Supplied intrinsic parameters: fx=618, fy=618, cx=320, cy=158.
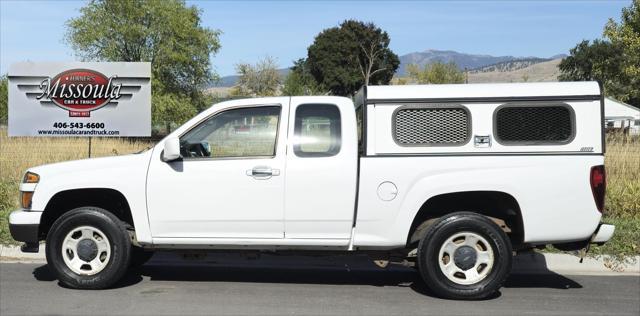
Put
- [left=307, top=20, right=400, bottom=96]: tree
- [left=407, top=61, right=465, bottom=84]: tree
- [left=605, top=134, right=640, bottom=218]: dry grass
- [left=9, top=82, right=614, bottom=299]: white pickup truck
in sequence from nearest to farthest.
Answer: [left=9, top=82, right=614, bottom=299]: white pickup truck
[left=605, top=134, right=640, bottom=218]: dry grass
[left=307, top=20, right=400, bottom=96]: tree
[left=407, top=61, right=465, bottom=84]: tree

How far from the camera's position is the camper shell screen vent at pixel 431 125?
5703mm

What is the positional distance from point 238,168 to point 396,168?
4.80ft

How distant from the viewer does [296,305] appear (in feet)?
18.6

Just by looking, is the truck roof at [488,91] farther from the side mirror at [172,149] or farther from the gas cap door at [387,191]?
the side mirror at [172,149]

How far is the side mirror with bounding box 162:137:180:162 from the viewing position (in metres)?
5.66

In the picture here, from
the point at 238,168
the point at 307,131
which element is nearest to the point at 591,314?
the point at 307,131

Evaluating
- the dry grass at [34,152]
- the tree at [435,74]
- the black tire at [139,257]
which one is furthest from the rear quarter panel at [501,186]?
the tree at [435,74]

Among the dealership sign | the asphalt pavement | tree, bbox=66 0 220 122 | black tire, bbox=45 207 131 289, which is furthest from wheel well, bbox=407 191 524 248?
tree, bbox=66 0 220 122

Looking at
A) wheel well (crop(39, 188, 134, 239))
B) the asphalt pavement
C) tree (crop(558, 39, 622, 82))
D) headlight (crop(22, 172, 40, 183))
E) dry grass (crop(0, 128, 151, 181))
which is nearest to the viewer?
the asphalt pavement

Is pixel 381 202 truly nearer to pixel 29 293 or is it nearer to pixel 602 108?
pixel 602 108

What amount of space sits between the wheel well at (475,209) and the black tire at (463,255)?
161 millimetres

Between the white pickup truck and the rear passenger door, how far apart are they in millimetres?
11

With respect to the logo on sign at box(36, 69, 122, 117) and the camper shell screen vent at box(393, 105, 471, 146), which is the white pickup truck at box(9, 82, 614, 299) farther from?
the logo on sign at box(36, 69, 122, 117)

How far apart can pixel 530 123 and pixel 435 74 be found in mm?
67907
